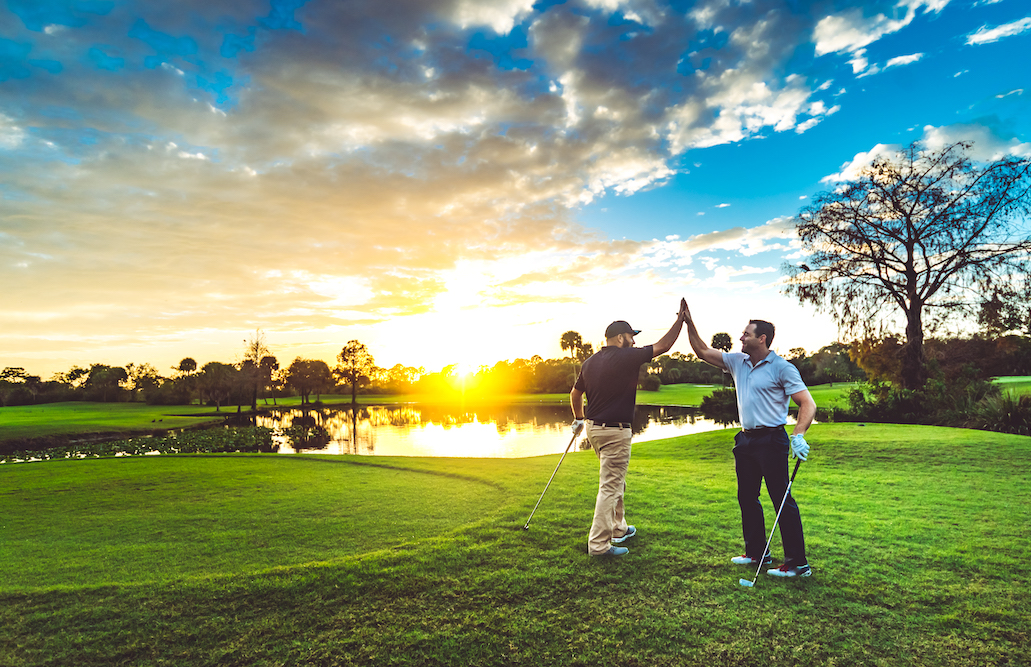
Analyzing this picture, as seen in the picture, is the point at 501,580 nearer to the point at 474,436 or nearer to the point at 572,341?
the point at 474,436

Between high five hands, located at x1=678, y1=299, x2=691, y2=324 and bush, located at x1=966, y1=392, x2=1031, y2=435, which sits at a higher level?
high five hands, located at x1=678, y1=299, x2=691, y2=324

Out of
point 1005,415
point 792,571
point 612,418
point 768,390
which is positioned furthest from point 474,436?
point 768,390

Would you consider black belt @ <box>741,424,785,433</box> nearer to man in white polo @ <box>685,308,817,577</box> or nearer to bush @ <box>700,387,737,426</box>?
man in white polo @ <box>685,308,817,577</box>

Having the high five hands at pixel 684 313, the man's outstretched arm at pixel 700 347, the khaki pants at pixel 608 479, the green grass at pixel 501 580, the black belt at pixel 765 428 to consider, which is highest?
the high five hands at pixel 684 313

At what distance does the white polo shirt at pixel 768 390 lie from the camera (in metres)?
4.88

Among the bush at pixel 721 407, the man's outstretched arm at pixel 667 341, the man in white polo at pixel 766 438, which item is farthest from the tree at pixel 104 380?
the man in white polo at pixel 766 438

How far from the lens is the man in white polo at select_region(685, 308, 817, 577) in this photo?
15.9ft

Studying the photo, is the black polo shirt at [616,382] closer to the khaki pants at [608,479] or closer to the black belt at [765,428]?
the khaki pants at [608,479]

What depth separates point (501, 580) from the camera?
4.82m

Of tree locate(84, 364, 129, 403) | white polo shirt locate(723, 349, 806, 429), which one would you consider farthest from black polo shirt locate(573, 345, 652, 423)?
tree locate(84, 364, 129, 403)

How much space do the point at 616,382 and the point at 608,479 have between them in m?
1.05

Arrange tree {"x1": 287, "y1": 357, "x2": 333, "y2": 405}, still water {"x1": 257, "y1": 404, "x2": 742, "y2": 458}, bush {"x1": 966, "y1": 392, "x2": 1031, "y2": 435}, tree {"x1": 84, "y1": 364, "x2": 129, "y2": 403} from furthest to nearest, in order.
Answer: tree {"x1": 84, "y1": 364, "x2": 129, "y2": 403}
tree {"x1": 287, "y1": 357, "x2": 333, "y2": 405}
still water {"x1": 257, "y1": 404, "x2": 742, "y2": 458}
bush {"x1": 966, "y1": 392, "x2": 1031, "y2": 435}

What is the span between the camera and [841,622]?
3.99 m

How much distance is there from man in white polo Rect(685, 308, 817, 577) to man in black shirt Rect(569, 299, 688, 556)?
82cm
